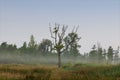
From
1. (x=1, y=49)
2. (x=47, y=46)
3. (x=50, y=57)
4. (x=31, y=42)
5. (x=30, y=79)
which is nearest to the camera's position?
(x=30, y=79)

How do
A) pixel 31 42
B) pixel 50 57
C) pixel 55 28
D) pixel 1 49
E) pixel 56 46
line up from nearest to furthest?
pixel 56 46 < pixel 55 28 < pixel 31 42 < pixel 1 49 < pixel 50 57

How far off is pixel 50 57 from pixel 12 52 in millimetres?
22170

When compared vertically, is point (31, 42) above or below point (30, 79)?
above

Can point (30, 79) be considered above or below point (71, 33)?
below

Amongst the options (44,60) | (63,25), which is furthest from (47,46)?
(63,25)

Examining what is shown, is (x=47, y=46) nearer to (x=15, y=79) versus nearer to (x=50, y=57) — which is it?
(x=50, y=57)

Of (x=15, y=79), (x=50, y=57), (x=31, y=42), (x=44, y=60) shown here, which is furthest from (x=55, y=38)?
(x=50, y=57)

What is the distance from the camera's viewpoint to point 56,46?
1544 inches

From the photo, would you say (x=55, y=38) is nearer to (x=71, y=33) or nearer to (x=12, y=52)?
(x=71, y=33)

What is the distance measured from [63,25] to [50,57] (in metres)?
62.8

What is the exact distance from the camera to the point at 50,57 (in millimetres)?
104875

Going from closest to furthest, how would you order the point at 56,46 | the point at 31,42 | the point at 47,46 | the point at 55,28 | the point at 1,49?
1. the point at 56,46
2. the point at 55,28
3. the point at 31,42
4. the point at 1,49
5. the point at 47,46

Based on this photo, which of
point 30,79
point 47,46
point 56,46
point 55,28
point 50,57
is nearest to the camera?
point 30,79

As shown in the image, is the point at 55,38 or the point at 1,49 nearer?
the point at 55,38
